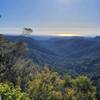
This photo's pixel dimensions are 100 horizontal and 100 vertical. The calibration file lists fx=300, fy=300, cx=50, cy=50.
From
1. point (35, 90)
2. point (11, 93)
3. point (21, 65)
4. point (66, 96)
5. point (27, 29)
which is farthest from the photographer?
point (21, 65)

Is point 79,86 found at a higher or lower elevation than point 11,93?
lower

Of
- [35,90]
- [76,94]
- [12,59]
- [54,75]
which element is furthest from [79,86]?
[12,59]

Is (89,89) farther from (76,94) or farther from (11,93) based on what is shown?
(11,93)

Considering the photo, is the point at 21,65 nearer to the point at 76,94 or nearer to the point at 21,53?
the point at 21,53

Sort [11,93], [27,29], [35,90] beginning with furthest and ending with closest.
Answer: [35,90], [27,29], [11,93]

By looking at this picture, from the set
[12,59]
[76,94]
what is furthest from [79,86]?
[12,59]

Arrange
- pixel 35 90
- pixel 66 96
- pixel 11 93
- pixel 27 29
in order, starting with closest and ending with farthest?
pixel 11 93
pixel 27 29
pixel 35 90
pixel 66 96

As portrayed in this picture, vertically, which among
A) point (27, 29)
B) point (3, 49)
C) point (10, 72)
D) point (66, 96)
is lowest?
point (66, 96)

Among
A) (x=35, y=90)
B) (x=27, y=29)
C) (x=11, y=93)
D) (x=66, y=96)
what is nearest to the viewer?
(x=11, y=93)

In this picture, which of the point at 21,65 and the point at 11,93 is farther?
the point at 21,65
